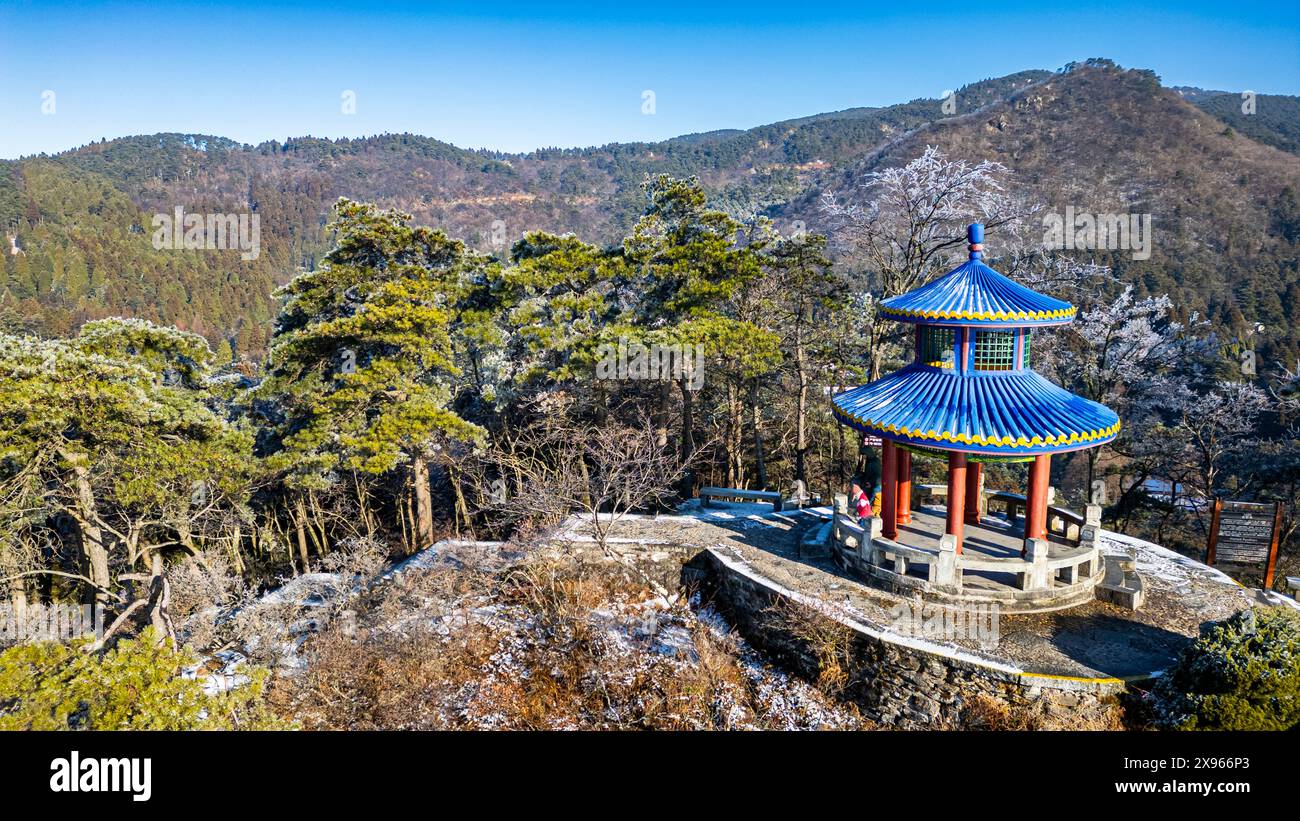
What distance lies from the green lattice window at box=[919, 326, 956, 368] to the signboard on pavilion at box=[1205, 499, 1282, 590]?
660cm

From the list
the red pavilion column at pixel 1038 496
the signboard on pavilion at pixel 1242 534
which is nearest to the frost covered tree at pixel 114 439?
the red pavilion column at pixel 1038 496

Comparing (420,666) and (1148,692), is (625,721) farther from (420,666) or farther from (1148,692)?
(1148,692)

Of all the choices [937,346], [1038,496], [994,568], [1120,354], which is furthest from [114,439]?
[1120,354]

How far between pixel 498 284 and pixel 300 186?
18697 cm

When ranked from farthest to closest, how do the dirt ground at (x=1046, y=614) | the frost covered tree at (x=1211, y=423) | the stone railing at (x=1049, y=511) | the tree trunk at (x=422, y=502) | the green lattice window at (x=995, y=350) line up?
the frost covered tree at (x=1211, y=423) < the tree trunk at (x=422, y=502) < the stone railing at (x=1049, y=511) < the green lattice window at (x=995, y=350) < the dirt ground at (x=1046, y=614)

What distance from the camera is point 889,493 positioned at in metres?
14.3

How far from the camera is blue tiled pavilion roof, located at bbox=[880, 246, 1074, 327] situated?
492 inches

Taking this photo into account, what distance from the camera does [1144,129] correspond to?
300 ft

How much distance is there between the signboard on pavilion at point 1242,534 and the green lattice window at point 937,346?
6601mm

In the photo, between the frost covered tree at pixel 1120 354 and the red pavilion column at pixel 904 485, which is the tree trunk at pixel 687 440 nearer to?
the red pavilion column at pixel 904 485

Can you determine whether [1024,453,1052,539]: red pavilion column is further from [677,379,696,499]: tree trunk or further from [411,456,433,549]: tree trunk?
[411,456,433,549]: tree trunk

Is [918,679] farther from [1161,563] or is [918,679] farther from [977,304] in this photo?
[1161,563]

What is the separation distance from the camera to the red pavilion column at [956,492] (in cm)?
1291

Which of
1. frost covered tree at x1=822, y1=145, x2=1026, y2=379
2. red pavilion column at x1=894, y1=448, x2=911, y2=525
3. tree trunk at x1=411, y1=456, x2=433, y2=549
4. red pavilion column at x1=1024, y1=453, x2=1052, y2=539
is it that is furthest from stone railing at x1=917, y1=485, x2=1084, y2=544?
tree trunk at x1=411, y1=456, x2=433, y2=549
